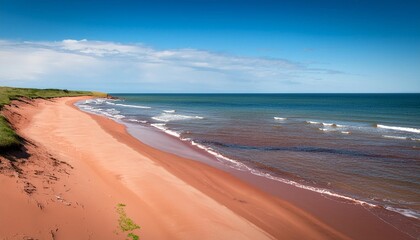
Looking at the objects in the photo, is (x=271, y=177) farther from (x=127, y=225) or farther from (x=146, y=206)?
(x=127, y=225)

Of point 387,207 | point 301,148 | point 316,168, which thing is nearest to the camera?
point 387,207

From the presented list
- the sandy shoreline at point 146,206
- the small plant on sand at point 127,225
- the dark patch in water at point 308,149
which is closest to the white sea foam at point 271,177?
the sandy shoreline at point 146,206

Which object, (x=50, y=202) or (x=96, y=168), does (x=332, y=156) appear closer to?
(x=96, y=168)

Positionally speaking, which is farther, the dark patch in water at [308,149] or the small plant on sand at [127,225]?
the dark patch in water at [308,149]

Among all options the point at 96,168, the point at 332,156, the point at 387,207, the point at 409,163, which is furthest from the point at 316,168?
the point at 96,168

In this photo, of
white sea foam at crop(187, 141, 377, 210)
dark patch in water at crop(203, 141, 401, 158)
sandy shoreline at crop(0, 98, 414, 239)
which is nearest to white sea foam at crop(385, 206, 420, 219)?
white sea foam at crop(187, 141, 377, 210)

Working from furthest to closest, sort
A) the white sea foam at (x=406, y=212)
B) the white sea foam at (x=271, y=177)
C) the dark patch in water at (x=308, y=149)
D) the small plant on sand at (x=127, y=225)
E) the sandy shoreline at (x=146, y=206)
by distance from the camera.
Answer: the dark patch in water at (x=308, y=149) < the white sea foam at (x=271, y=177) < the white sea foam at (x=406, y=212) < the small plant on sand at (x=127, y=225) < the sandy shoreline at (x=146, y=206)

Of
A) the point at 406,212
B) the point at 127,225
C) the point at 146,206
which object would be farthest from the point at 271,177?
the point at 127,225

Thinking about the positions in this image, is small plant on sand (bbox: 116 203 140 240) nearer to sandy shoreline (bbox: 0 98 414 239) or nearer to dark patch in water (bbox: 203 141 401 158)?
sandy shoreline (bbox: 0 98 414 239)

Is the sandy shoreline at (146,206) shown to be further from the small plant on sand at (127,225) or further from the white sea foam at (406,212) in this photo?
the white sea foam at (406,212)
